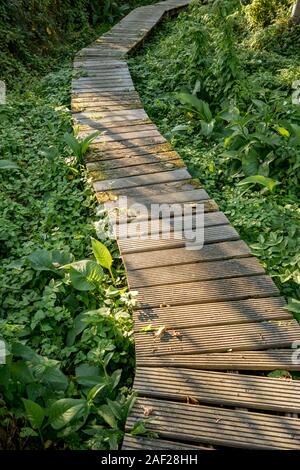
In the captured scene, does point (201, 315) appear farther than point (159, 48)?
No

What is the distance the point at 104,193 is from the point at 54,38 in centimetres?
641

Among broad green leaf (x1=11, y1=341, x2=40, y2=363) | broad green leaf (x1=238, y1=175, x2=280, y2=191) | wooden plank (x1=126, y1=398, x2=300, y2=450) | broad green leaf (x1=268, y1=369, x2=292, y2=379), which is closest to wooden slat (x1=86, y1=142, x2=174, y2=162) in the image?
broad green leaf (x1=238, y1=175, x2=280, y2=191)

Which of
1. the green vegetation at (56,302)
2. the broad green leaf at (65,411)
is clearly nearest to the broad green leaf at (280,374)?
the green vegetation at (56,302)

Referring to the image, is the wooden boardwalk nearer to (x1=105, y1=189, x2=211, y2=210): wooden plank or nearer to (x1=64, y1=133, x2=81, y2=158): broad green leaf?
(x1=105, y1=189, x2=211, y2=210): wooden plank

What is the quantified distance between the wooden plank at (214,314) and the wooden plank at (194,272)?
0.29 m

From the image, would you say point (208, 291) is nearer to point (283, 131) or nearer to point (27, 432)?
point (27, 432)

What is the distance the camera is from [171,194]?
4734mm

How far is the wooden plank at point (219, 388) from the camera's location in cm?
273

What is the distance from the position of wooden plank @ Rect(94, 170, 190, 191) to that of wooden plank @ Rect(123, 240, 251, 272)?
1205mm

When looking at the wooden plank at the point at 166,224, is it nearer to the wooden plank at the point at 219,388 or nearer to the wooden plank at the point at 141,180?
the wooden plank at the point at 141,180

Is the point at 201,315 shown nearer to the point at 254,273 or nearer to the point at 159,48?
the point at 254,273

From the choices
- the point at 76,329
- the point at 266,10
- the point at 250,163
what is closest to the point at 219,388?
the point at 76,329

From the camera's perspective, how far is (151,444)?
254cm

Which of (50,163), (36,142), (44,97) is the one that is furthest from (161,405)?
(44,97)
